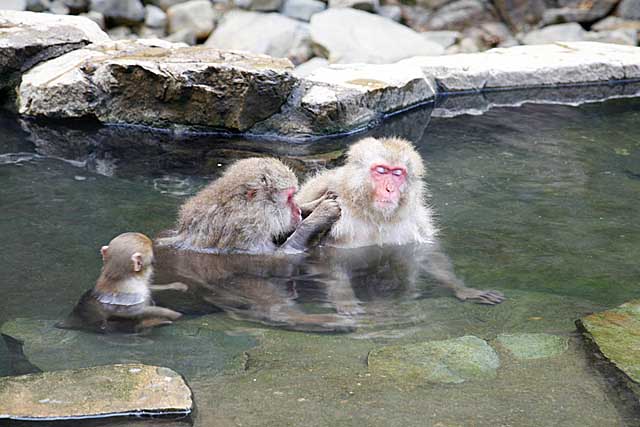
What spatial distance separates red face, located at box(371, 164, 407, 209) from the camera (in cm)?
561

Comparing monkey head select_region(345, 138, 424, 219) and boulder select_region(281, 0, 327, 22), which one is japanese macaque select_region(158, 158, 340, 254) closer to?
monkey head select_region(345, 138, 424, 219)

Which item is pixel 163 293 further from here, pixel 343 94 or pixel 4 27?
pixel 4 27

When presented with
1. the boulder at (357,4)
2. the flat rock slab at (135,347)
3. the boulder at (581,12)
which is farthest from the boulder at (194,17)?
the flat rock slab at (135,347)

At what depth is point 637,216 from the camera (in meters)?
6.42

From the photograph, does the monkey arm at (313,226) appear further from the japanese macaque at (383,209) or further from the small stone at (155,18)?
the small stone at (155,18)

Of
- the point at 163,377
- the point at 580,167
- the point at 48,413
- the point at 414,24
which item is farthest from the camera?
the point at 414,24

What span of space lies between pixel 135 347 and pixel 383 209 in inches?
76.0

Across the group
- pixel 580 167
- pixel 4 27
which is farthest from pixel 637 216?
pixel 4 27

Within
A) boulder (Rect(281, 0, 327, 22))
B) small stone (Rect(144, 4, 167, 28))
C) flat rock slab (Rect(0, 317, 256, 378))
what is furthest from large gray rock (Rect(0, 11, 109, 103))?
flat rock slab (Rect(0, 317, 256, 378))

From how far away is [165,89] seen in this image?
8273mm

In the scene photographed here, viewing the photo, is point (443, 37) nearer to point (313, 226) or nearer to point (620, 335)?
point (313, 226)

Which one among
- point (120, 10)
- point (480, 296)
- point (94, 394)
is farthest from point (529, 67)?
point (94, 394)

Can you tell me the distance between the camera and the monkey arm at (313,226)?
5719 mm

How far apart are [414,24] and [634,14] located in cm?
314
